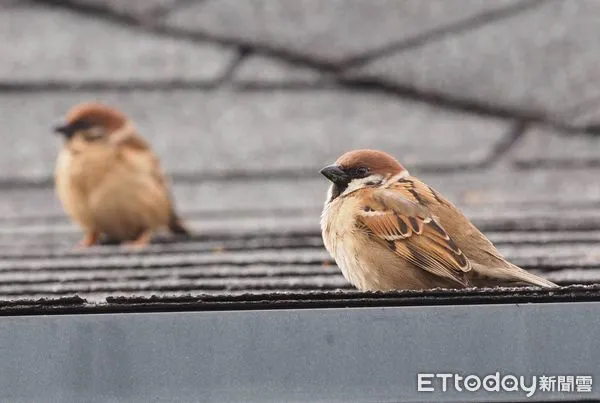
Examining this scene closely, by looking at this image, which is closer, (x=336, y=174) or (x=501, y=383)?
(x=501, y=383)

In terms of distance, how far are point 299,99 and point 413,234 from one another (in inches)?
179

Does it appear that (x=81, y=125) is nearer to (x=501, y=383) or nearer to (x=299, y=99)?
(x=299, y=99)

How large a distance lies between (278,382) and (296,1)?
685cm

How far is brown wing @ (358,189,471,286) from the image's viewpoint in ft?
13.4

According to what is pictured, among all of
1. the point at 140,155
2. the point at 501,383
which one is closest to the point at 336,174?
the point at 501,383

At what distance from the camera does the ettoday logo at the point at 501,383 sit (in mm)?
2963

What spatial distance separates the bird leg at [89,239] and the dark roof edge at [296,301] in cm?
337

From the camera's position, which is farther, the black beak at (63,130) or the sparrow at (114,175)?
the black beak at (63,130)

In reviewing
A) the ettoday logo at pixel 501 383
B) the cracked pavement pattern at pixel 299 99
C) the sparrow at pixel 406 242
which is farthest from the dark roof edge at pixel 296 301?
the cracked pavement pattern at pixel 299 99

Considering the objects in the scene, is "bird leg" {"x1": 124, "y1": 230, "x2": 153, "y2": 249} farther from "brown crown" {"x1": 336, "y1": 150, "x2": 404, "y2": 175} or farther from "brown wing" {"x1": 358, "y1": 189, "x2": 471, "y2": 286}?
"brown wing" {"x1": 358, "y1": 189, "x2": 471, "y2": 286}

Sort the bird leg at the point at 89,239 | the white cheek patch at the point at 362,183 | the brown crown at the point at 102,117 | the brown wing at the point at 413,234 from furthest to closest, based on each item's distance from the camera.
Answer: the brown crown at the point at 102,117 < the bird leg at the point at 89,239 < the white cheek patch at the point at 362,183 < the brown wing at the point at 413,234

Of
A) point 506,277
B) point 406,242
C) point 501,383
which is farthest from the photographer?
point 406,242

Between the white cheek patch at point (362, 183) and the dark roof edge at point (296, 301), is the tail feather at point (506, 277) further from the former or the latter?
the dark roof edge at point (296, 301)

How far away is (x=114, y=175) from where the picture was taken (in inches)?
288
